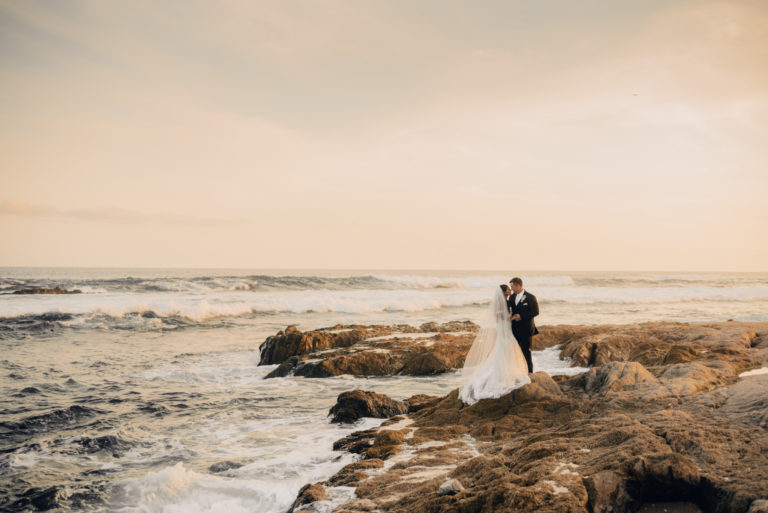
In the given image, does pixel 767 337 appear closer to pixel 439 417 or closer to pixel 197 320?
pixel 439 417

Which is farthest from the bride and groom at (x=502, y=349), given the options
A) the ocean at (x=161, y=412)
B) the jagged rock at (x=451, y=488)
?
the jagged rock at (x=451, y=488)

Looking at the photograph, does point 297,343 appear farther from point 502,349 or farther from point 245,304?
point 245,304

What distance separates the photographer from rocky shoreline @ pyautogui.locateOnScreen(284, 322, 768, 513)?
374cm

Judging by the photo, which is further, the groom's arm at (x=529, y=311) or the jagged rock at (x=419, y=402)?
the jagged rock at (x=419, y=402)

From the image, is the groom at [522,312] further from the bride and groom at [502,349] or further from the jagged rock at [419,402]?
the jagged rock at [419,402]

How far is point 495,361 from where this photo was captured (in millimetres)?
8188

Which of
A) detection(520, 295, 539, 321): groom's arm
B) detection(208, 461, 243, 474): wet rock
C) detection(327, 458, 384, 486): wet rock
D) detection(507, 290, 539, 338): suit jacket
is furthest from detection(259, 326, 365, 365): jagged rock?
detection(327, 458, 384, 486): wet rock

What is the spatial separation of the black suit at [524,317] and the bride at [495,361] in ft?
1.28

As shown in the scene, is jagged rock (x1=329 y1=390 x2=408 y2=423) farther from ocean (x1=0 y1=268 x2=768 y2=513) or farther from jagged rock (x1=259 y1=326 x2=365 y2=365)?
jagged rock (x1=259 y1=326 x2=365 y2=365)

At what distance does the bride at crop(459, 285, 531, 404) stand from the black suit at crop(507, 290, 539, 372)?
0.39 meters

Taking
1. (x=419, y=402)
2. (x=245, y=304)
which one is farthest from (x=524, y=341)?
(x=245, y=304)

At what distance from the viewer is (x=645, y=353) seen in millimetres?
10570

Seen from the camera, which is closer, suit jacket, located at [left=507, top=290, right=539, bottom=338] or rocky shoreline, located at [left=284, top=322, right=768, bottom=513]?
rocky shoreline, located at [left=284, top=322, right=768, bottom=513]

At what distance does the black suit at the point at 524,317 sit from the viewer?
8.65 meters
